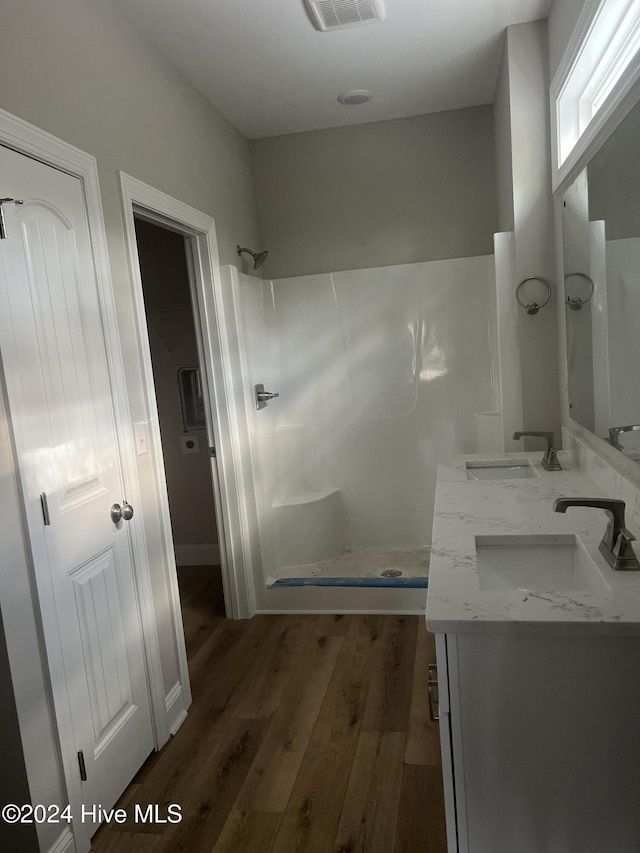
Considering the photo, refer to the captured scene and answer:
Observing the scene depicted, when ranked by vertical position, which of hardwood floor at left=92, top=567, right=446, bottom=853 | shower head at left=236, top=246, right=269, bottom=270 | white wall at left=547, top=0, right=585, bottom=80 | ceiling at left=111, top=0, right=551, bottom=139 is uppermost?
ceiling at left=111, top=0, right=551, bottom=139

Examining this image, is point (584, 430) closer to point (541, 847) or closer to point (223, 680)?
point (541, 847)

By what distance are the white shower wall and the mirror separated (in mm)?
1286


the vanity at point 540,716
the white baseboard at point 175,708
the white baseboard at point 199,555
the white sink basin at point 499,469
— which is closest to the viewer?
the vanity at point 540,716

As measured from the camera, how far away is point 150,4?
2236mm

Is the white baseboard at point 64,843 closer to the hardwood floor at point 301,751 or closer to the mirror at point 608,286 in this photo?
the hardwood floor at point 301,751

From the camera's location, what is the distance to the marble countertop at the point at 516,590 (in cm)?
120

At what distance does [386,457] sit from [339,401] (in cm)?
45

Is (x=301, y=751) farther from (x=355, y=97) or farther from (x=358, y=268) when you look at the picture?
(x=355, y=97)

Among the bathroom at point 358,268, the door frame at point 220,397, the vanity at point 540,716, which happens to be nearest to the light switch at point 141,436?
the bathroom at point 358,268

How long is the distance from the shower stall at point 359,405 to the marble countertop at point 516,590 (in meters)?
1.35

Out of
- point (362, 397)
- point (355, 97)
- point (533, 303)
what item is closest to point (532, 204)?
point (533, 303)

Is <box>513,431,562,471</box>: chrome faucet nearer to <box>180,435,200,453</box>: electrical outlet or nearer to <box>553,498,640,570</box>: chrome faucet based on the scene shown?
<box>553,498,640,570</box>: chrome faucet

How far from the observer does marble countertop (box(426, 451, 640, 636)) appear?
1.20 m

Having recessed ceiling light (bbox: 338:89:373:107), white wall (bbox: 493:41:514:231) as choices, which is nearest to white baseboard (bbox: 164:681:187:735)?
white wall (bbox: 493:41:514:231)
